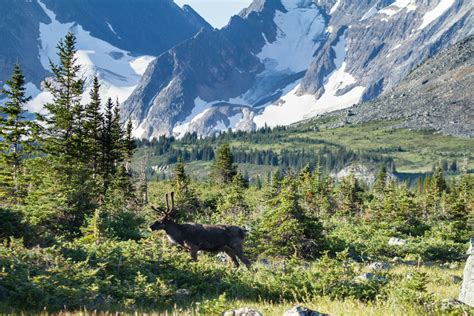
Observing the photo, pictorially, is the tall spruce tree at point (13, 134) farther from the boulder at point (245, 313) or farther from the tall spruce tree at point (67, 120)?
the boulder at point (245, 313)

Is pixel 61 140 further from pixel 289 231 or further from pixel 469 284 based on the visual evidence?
pixel 469 284

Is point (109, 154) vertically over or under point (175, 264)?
over

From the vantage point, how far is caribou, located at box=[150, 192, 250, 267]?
48.2ft

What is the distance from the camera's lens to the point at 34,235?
1306 centimetres

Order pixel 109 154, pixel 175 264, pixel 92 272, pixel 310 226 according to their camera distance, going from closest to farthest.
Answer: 1. pixel 92 272
2. pixel 175 264
3. pixel 310 226
4. pixel 109 154

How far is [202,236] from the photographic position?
1476cm

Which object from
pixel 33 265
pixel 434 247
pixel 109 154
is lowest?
pixel 434 247

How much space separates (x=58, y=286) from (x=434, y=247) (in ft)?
59.1

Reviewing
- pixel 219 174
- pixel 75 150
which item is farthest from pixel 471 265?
pixel 219 174

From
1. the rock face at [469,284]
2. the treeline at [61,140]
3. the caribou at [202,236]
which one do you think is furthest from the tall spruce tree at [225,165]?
the rock face at [469,284]

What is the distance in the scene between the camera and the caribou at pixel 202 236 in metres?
14.7

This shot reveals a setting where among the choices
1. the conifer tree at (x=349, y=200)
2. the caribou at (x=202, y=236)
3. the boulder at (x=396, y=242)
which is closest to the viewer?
the caribou at (x=202, y=236)

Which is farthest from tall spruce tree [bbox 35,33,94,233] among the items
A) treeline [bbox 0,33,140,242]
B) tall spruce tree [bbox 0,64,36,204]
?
tall spruce tree [bbox 0,64,36,204]

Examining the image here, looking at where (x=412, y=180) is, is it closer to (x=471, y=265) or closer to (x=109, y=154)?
(x=109, y=154)
